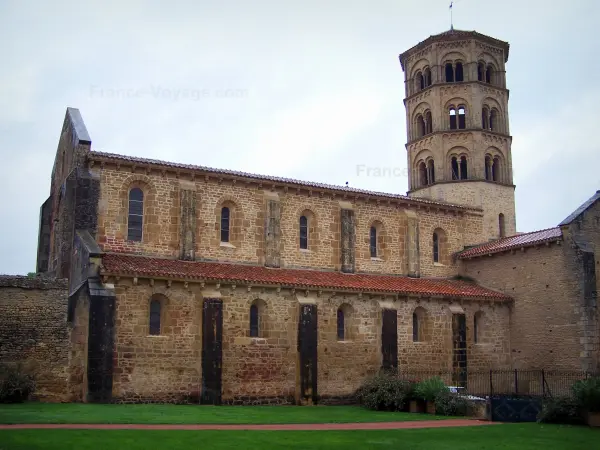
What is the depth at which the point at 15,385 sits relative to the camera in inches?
937

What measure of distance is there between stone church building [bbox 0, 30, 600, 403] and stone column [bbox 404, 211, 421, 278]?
9cm

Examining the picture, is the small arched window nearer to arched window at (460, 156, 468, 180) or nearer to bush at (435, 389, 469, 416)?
arched window at (460, 156, 468, 180)

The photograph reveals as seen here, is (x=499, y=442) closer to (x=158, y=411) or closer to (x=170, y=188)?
(x=158, y=411)

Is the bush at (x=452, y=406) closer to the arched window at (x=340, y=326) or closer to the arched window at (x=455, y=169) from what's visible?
the arched window at (x=340, y=326)

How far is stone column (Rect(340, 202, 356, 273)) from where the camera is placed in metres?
34.5

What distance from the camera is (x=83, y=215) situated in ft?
93.8

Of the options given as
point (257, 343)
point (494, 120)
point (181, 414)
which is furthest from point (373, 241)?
point (181, 414)

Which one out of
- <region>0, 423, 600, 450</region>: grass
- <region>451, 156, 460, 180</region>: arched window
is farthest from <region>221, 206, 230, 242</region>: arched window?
<region>451, 156, 460, 180</region>: arched window

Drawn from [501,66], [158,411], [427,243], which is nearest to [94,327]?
[158,411]

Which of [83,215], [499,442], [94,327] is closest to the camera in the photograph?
[499,442]

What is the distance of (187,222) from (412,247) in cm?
1291

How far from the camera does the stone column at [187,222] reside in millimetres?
30453

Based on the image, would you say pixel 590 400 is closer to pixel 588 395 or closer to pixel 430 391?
pixel 588 395

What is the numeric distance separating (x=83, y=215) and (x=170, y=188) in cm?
418
